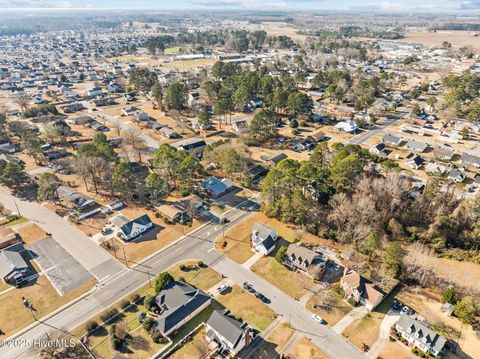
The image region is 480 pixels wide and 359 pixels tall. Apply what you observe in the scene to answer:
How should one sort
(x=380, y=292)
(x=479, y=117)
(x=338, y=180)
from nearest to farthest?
1. (x=380, y=292)
2. (x=338, y=180)
3. (x=479, y=117)

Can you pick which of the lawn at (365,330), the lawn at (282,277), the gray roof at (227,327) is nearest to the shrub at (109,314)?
the gray roof at (227,327)

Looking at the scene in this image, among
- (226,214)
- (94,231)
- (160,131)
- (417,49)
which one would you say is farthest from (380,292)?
(417,49)

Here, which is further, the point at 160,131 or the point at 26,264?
the point at 160,131

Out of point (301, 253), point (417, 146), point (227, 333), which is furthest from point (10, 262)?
point (417, 146)

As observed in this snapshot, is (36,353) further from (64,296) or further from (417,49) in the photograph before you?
(417,49)

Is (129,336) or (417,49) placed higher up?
(417,49)

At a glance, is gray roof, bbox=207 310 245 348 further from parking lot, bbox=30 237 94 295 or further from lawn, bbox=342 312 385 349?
parking lot, bbox=30 237 94 295
